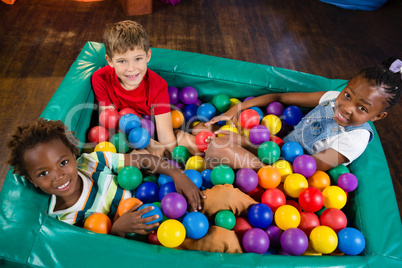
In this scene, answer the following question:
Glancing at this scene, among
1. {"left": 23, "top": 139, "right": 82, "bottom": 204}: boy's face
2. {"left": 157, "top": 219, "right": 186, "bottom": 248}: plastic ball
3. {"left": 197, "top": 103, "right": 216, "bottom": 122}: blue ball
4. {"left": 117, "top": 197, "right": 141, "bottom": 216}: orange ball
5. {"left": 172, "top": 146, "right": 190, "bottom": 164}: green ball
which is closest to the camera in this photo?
{"left": 23, "top": 139, "right": 82, "bottom": 204}: boy's face

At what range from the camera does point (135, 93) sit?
64.9 inches

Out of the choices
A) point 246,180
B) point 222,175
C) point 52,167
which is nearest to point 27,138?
point 52,167

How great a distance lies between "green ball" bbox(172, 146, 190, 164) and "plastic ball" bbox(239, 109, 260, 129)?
1.19 ft

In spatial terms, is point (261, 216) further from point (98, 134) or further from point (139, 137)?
point (98, 134)

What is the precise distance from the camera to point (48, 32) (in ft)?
9.20

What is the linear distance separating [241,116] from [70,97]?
2.85 feet

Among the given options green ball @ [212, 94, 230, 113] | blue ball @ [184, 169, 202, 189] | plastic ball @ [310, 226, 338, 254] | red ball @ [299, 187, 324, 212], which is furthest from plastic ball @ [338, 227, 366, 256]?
green ball @ [212, 94, 230, 113]

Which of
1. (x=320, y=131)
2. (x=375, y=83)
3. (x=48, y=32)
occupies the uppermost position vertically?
(x=375, y=83)

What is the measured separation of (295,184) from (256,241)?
349mm

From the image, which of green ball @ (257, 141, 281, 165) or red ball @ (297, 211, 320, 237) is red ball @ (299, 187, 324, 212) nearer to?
red ball @ (297, 211, 320, 237)

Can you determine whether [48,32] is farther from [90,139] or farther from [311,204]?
[311,204]

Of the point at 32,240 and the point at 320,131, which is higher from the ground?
the point at 320,131

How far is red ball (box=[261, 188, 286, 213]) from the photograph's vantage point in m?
1.45

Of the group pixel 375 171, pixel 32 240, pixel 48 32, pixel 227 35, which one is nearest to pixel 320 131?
pixel 375 171
